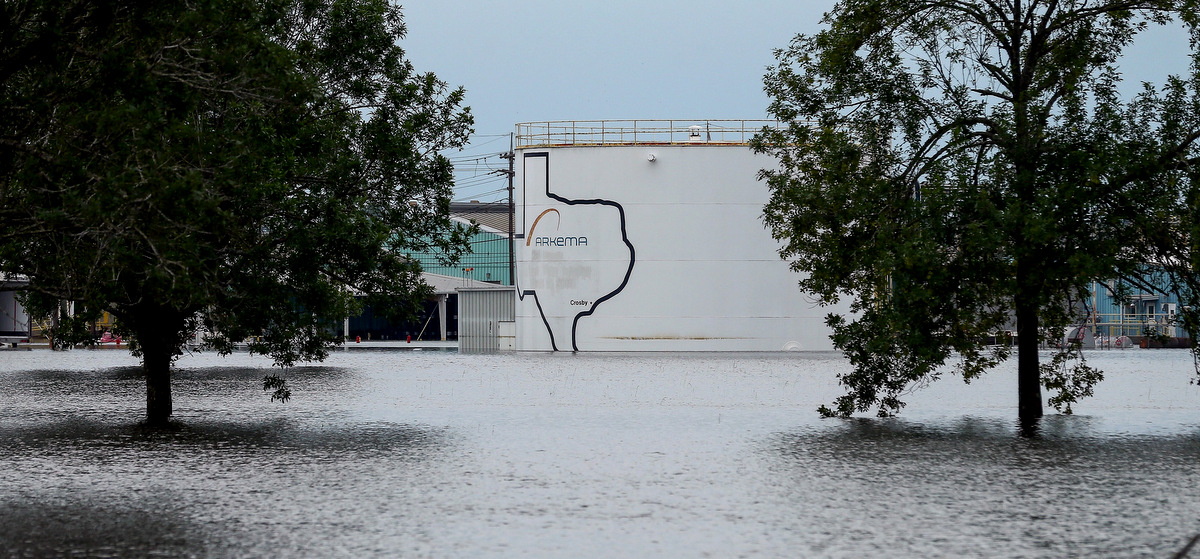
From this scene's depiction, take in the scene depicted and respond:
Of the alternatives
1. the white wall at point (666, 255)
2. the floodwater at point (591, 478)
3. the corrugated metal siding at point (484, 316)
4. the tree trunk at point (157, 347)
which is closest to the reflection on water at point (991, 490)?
the floodwater at point (591, 478)

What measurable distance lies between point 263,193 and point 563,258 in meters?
33.1

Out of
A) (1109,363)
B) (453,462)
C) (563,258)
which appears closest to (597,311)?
(563,258)

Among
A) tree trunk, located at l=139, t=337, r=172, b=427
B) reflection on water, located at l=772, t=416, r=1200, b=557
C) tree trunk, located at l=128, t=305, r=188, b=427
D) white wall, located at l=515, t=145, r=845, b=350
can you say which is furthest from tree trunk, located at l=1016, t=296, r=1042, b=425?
white wall, located at l=515, t=145, r=845, b=350

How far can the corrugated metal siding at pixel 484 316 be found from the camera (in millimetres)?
57531

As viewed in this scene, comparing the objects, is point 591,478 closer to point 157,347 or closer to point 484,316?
point 157,347

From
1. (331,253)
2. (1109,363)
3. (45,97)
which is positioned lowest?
(1109,363)

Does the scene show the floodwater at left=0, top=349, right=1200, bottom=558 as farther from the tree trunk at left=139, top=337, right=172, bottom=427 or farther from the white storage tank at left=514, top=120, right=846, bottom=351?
the white storage tank at left=514, top=120, right=846, bottom=351

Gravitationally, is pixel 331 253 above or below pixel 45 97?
below

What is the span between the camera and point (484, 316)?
57.9 meters

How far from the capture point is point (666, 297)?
48469 millimetres

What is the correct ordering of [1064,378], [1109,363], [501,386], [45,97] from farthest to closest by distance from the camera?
[1109,363]
[501,386]
[1064,378]
[45,97]

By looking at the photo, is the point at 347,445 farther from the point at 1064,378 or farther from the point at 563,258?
the point at 563,258

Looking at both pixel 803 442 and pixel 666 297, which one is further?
pixel 666 297

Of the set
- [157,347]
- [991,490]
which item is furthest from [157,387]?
[991,490]
